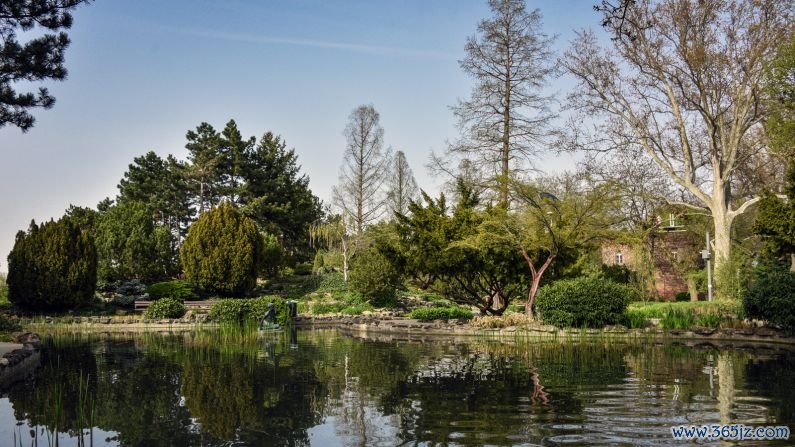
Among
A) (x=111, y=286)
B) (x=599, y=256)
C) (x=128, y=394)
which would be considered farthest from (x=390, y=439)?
(x=599, y=256)

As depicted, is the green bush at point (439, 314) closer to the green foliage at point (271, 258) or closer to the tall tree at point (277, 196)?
the green foliage at point (271, 258)

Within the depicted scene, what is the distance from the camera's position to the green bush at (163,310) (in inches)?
883

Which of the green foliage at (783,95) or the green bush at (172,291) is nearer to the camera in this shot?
the green foliage at (783,95)

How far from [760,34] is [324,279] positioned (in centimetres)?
2168

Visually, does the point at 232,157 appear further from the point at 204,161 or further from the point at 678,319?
the point at 678,319

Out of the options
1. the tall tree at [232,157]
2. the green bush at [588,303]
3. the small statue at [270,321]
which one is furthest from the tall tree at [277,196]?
the green bush at [588,303]

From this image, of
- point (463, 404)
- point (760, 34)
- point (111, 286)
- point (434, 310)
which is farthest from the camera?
point (111, 286)

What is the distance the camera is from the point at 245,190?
3909cm

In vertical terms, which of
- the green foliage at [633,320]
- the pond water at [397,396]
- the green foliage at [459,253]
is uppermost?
the green foliage at [459,253]

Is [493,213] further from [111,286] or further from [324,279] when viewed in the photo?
[111,286]

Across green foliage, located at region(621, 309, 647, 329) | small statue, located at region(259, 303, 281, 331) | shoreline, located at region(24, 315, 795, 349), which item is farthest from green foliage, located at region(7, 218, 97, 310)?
green foliage, located at region(621, 309, 647, 329)

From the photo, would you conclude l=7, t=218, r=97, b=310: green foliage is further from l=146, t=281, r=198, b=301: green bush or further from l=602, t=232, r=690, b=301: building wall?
l=602, t=232, r=690, b=301: building wall

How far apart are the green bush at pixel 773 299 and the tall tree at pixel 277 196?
29.0 m

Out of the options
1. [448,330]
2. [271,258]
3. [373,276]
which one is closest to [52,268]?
[373,276]
